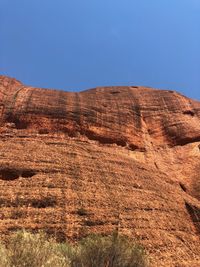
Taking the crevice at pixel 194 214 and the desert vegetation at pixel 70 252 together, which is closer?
the desert vegetation at pixel 70 252

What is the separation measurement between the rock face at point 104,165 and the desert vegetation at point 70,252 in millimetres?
1302

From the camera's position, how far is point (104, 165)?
2275 centimetres

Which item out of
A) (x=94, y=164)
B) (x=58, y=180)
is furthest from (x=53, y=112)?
(x=58, y=180)

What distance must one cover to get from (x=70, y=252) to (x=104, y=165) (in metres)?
7.92

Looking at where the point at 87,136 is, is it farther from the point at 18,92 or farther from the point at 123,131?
the point at 18,92

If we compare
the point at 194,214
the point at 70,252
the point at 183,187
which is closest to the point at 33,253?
the point at 70,252

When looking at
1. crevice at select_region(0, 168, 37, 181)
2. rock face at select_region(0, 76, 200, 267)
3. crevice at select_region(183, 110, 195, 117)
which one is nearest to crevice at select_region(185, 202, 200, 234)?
rock face at select_region(0, 76, 200, 267)

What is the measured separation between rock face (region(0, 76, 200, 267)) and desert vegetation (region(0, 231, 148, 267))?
1.30m

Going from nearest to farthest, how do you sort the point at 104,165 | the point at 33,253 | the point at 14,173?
the point at 33,253
the point at 14,173
the point at 104,165

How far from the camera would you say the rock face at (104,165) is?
18141 mm

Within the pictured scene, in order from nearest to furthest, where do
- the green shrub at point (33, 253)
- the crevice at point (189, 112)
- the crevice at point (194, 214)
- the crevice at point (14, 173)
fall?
1. the green shrub at point (33, 253)
2. the crevice at point (14, 173)
3. the crevice at point (194, 214)
4. the crevice at point (189, 112)

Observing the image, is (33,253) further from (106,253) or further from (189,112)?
(189,112)

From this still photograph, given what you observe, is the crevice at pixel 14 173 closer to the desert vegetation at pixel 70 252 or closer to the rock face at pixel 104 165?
the rock face at pixel 104 165

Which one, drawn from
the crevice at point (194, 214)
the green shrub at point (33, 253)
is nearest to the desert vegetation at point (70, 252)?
the green shrub at point (33, 253)
